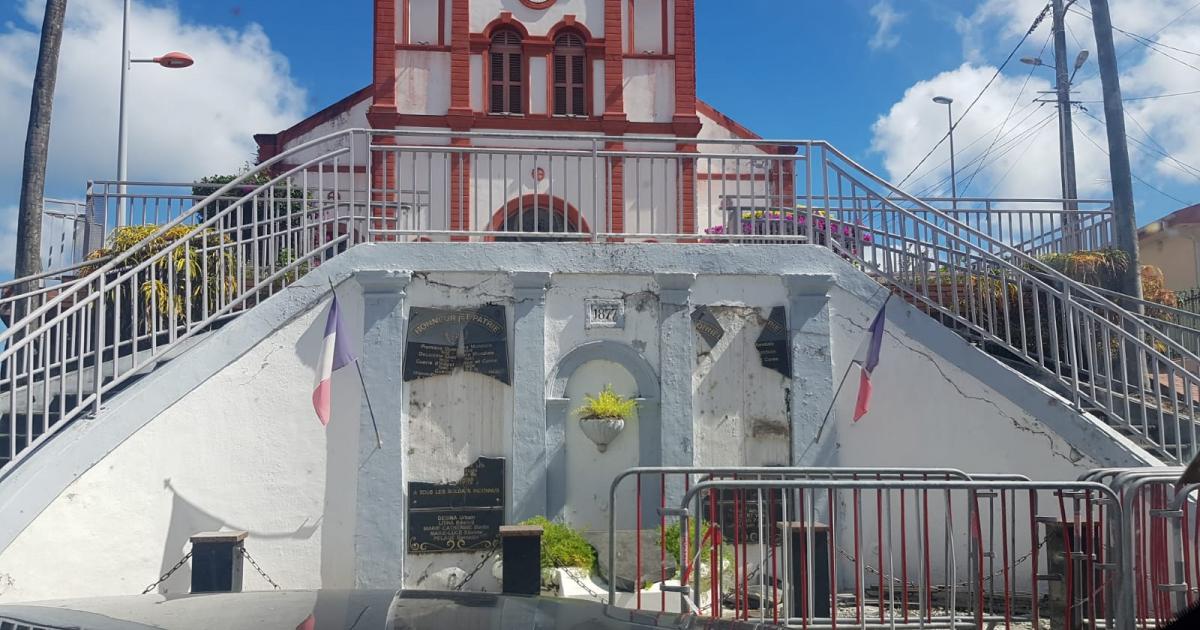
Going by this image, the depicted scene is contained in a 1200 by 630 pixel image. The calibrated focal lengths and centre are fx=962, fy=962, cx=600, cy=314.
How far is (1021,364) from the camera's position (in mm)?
9891

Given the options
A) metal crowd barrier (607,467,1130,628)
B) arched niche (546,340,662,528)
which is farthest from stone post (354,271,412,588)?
metal crowd barrier (607,467,1130,628)

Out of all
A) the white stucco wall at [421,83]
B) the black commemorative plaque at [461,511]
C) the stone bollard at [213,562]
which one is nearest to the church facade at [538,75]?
the white stucco wall at [421,83]

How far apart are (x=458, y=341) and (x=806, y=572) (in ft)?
14.5

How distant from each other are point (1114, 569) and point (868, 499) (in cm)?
375

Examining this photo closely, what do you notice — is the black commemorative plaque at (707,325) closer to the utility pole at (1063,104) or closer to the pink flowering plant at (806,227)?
the pink flowering plant at (806,227)

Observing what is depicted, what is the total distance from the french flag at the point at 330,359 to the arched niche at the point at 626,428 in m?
2.02

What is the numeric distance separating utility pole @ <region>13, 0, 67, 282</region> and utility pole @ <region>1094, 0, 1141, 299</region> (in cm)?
1389

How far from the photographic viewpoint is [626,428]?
969 centimetres

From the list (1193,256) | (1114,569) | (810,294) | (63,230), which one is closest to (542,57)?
(63,230)

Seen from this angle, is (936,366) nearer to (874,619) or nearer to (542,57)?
(874,619)

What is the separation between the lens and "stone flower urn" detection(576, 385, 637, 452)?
30.7 ft

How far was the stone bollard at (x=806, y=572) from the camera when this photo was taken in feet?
21.3

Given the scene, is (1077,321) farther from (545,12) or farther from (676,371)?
(545,12)

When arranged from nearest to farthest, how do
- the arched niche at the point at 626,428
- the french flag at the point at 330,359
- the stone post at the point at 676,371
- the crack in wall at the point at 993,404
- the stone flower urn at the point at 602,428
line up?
the french flag at the point at 330,359, the crack in wall at the point at 993,404, the stone flower urn at the point at 602,428, the arched niche at the point at 626,428, the stone post at the point at 676,371
